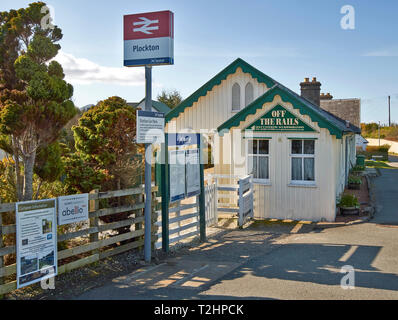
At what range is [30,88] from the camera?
23.9 feet

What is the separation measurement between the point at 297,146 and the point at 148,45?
23.8ft

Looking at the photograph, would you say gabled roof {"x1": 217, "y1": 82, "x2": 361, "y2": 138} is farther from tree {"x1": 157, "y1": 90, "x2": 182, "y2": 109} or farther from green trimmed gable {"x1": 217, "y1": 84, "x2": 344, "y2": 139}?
tree {"x1": 157, "y1": 90, "x2": 182, "y2": 109}

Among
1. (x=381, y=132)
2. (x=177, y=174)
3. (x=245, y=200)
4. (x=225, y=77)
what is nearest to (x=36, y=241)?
(x=177, y=174)

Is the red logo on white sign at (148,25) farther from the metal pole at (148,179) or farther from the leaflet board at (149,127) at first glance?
the leaflet board at (149,127)

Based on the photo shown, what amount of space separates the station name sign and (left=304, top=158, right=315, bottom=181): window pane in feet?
3.29

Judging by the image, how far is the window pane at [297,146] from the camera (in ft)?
46.9

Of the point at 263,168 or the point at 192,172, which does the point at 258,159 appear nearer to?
the point at 263,168

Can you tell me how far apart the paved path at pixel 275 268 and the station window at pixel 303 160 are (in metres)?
2.01

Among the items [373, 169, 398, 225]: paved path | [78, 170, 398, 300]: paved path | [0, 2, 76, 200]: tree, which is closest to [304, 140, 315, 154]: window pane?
[78, 170, 398, 300]: paved path

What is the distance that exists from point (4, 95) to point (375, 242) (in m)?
9.00

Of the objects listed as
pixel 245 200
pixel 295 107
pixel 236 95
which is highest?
pixel 236 95
